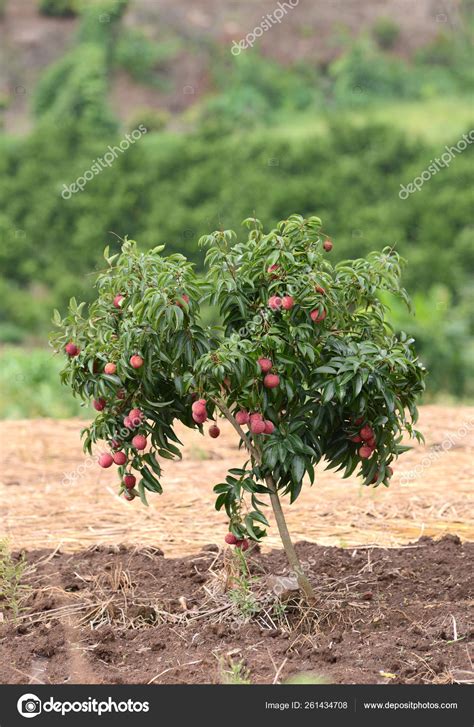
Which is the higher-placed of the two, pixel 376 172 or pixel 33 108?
pixel 33 108

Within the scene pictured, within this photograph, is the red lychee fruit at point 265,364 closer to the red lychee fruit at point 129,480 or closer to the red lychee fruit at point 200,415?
the red lychee fruit at point 200,415

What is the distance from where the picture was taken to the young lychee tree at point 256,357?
3.56 meters

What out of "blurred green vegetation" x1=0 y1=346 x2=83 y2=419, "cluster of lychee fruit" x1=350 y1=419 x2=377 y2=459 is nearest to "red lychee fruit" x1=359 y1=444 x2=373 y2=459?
"cluster of lychee fruit" x1=350 y1=419 x2=377 y2=459

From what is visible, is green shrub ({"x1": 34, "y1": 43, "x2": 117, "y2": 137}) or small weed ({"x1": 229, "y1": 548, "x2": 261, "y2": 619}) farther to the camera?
green shrub ({"x1": 34, "y1": 43, "x2": 117, "y2": 137})

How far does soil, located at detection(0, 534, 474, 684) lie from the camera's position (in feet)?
11.6

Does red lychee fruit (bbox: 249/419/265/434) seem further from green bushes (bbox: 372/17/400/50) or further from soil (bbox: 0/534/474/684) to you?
green bushes (bbox: 372/17/400/50)

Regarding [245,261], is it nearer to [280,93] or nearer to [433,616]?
[433,616]

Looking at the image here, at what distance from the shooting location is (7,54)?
1900 centimetres

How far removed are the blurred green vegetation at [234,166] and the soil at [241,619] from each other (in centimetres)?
791

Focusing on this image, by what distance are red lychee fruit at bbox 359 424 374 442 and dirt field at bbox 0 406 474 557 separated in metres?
1.30

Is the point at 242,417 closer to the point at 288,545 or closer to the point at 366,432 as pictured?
the point at 366,432

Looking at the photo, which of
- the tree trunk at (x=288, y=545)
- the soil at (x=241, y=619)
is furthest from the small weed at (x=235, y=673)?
the tree trunk at (x=288, y=545)
